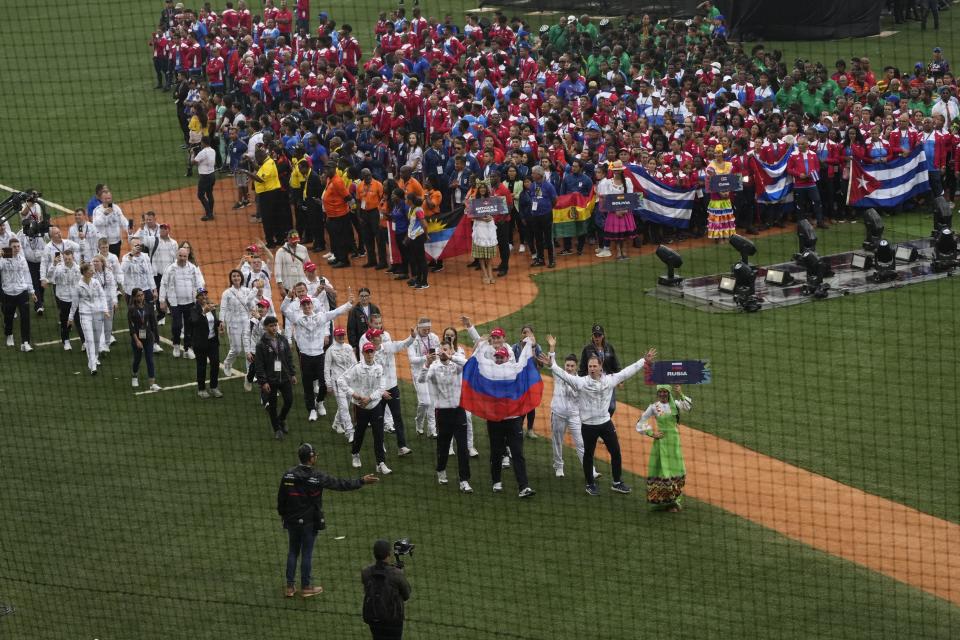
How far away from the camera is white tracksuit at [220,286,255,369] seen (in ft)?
58.3

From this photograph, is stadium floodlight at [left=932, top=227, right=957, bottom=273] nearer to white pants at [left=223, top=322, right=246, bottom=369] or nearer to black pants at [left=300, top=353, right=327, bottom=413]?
black pants at [left=300, top=353, right=327, bottom=413]

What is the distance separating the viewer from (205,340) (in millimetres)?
17469

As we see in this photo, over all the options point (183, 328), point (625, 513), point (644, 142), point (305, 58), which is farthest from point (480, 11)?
point (625, 513)

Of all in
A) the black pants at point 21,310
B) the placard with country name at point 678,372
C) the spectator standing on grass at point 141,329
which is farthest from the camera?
the black pants at point 21,310

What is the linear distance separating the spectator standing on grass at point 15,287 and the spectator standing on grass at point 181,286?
1.97 meters

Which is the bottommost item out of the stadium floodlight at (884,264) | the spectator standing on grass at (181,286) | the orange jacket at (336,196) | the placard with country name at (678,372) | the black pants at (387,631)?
the black pants at (387,631)

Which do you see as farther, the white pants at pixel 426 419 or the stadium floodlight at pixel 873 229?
the stadium floodlight at pixel 873 229

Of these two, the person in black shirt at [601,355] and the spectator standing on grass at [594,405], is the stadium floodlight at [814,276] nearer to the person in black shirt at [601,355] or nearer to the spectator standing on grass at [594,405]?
the person in black shirt at [601,355]

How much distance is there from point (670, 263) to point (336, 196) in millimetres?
5042

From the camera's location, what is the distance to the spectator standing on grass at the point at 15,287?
763 inches

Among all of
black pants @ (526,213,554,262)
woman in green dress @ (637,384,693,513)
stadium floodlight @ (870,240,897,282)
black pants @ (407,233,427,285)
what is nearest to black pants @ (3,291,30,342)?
black pants @ (407,233,427,285)

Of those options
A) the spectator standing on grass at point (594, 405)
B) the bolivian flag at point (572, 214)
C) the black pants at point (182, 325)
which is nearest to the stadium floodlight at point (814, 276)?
the bolivian flag at point (572, 214)

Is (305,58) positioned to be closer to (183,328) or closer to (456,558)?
(183,328)

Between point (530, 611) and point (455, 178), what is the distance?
11.2 metres
